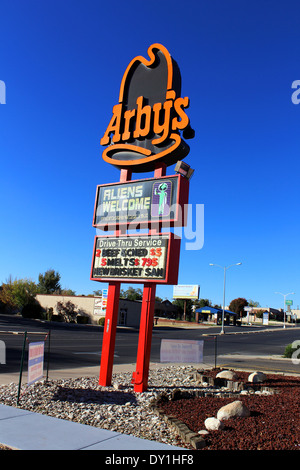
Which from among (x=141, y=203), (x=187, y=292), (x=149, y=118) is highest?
(x=149, y=118)

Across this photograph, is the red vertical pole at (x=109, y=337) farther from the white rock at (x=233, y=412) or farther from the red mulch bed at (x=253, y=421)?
the white rock at (x=233, y=412)

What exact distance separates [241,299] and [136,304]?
2645 inches

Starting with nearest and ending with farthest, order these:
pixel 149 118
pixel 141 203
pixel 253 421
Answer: pixel 253 421 → pixel 141 203 → pixel 149 118

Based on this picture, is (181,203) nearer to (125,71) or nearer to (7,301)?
(125,71)

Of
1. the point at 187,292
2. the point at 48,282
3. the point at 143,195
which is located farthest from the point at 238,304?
the point at 143,195

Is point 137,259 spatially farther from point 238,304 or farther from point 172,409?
point 238,304

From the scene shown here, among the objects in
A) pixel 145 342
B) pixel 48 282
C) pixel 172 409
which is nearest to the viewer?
pixel 172 409

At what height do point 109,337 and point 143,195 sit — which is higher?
point 143,195

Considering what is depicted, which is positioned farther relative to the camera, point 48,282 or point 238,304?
point 238,304

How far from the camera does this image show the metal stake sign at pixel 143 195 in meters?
10.2

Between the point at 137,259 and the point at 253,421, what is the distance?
519cm

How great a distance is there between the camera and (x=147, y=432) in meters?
6.32

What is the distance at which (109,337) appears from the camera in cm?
1101
